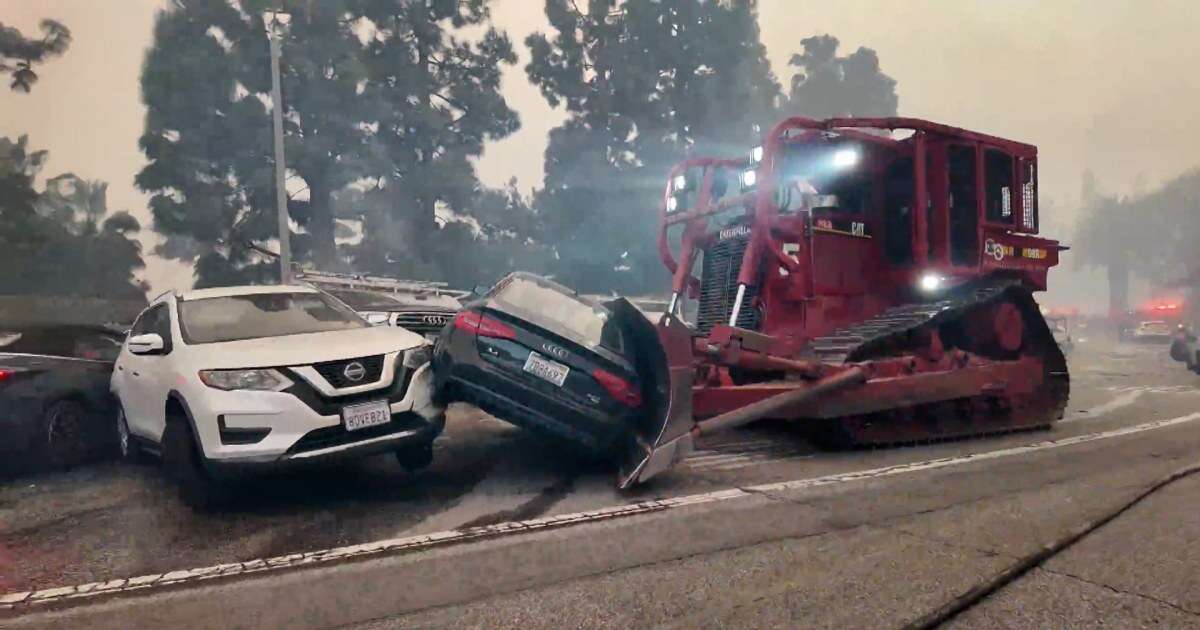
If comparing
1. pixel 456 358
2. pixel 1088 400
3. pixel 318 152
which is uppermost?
pixel 318 152

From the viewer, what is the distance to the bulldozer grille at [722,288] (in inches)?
312

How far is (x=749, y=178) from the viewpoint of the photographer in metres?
7.83

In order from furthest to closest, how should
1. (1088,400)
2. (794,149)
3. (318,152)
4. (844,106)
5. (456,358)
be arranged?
(844,106), (318,152), (1088,400), (794,149), (456,358)

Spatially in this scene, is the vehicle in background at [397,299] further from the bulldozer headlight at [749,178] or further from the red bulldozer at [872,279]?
the bulldozer headlight at [749,178]

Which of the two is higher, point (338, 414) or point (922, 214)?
point (922, 214)

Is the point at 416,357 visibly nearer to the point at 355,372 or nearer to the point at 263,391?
the point at 355,372

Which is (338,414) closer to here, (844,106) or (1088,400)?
(1088,400)

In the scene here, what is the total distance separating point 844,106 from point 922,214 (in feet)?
158

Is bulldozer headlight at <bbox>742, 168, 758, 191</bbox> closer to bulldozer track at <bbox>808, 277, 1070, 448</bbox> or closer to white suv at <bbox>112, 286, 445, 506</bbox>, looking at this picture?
bulldozer track at <bbox>808, 277, 1070, 448</bbox>

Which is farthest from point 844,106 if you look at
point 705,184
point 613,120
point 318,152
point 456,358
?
point 456,358


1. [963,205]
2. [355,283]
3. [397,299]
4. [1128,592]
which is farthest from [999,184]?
[355,283]

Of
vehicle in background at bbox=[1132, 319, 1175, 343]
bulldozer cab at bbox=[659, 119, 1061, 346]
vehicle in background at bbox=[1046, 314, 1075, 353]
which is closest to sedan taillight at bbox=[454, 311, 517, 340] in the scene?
bulldozer cab at bbox=[659, 119, 1061, 346]

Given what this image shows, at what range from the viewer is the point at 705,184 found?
889cm

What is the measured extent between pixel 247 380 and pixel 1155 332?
43245mm
